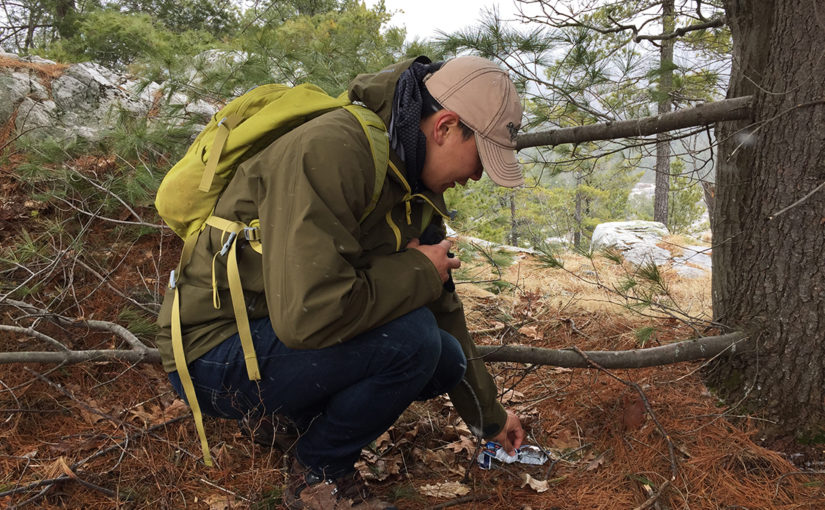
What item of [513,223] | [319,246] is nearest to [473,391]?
[319,246]

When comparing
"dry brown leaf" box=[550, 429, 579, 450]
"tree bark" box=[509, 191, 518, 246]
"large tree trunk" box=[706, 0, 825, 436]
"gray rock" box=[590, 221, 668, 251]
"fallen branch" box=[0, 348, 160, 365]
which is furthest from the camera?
"tree bark" box=[509, 191, 518, 246]

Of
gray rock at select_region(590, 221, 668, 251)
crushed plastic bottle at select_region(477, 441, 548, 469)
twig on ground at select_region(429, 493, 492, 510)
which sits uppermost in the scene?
twig on ground at select_region(429, 493, 492, 510)

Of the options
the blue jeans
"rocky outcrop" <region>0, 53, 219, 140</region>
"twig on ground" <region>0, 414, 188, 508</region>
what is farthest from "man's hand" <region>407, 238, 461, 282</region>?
"rocky outcrop" <region>0, 53, 219, 140</region>

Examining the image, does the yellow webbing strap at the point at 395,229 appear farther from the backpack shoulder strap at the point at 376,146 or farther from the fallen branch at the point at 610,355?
the fallen branch at the point at 610,355

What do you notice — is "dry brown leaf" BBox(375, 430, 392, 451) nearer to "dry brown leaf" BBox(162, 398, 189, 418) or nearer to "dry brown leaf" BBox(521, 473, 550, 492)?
"dry brown leaf" BBox(521, 473, 550, 492)

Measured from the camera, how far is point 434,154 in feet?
5.69

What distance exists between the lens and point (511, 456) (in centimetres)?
217

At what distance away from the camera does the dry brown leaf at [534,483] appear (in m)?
1.98

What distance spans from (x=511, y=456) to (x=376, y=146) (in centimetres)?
146

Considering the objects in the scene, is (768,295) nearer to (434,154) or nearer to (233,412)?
(434,154)

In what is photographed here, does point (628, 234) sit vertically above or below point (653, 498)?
below

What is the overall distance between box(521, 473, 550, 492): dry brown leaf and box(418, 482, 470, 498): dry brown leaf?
0.24 metres

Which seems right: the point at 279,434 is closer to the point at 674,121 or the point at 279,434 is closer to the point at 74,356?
the point at 74,356

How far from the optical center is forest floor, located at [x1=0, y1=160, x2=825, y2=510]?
1880mm
